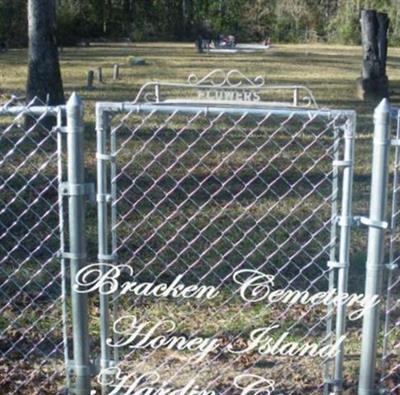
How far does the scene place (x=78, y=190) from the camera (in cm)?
307

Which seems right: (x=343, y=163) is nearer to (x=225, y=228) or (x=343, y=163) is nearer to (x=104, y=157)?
(x=104, y=157)

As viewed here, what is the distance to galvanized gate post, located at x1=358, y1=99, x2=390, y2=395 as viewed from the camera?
9.62 ft

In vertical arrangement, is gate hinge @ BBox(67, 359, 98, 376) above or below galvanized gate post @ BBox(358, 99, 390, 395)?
below

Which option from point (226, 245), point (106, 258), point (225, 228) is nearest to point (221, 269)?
point (226, 245)

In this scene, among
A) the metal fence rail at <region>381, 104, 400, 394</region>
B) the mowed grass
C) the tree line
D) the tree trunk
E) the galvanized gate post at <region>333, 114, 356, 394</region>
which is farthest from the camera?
the tree line

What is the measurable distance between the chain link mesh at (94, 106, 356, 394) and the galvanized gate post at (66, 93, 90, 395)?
0.68 ft

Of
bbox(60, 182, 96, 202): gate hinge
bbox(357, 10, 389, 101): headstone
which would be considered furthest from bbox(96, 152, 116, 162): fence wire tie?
bbox(357, 10, 389, 101): headstone

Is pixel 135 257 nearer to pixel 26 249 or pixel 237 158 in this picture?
pixel 26 249

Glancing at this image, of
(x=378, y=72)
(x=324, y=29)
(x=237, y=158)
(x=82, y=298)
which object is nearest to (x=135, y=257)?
(x=82, y=298)

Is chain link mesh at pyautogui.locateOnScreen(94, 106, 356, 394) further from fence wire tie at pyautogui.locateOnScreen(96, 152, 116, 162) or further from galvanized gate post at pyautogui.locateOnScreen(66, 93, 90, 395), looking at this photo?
galvanized gate post at pyautogui.locateOnScreen(66, 93, 90, 395)

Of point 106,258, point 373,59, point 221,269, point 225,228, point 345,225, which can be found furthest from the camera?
point 373,59

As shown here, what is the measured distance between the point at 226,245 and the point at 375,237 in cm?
299

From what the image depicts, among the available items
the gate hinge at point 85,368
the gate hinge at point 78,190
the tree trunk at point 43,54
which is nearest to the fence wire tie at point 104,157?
the gate hinge at point 78,190

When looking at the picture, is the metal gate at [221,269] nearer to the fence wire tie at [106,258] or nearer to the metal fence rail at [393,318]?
the fence wire tie at [106,258]
